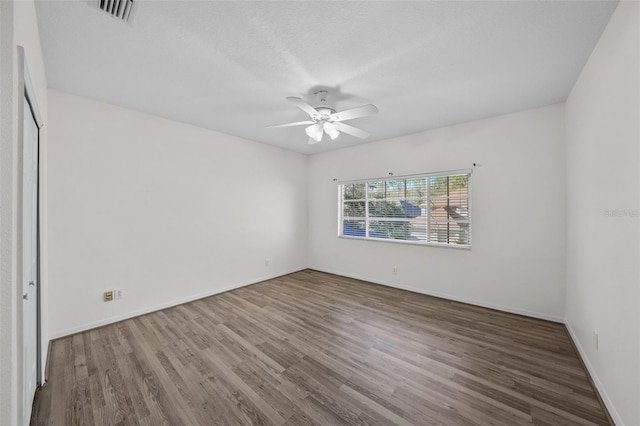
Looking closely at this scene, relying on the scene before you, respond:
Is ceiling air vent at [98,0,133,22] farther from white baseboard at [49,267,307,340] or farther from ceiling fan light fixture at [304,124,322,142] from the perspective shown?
white baseboard at [49,267,307,340]

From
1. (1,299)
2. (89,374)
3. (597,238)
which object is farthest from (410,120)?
(89,374)

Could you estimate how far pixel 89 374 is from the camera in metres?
2.03

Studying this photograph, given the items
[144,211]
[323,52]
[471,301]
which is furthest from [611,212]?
[144,211]

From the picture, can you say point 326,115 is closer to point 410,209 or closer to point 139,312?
point 410,209

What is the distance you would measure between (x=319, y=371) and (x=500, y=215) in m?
2.99

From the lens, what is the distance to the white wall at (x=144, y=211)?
2.65m

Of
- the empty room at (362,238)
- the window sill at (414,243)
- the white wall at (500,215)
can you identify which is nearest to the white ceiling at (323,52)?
the empty room at (362,238)

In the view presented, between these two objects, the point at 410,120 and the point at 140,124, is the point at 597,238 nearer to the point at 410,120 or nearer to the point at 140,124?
the point at 410,120

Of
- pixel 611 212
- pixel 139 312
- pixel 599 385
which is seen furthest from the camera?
pixel 139 312

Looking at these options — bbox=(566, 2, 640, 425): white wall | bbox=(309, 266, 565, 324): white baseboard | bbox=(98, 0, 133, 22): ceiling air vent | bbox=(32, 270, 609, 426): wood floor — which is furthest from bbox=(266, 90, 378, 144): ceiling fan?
bbox=(309, 266, 565, 324): white baseboard

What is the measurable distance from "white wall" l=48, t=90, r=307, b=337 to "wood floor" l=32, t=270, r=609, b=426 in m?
0.44

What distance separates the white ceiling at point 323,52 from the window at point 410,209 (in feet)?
3.93

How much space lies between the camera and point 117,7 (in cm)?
154

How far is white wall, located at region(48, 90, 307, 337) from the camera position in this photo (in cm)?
265
